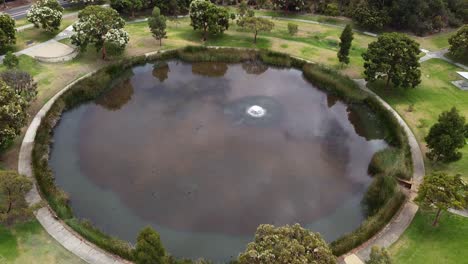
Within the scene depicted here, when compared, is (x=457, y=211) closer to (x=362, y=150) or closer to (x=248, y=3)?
(x=362, y=150)

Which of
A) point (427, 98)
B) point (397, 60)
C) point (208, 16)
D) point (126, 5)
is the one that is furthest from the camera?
point (126, 5)

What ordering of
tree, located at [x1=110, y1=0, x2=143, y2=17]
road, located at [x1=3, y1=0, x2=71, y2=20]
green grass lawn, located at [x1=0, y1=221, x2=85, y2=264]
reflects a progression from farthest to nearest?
1. road, located at [x1=3, y1=0, x2=71, y2=20]
2. tree, located at [x1=110, y1=0, x2=143, y2=17]
3. green grass lawn, located at [x1=0, y1=221, x2=85, y2=264]

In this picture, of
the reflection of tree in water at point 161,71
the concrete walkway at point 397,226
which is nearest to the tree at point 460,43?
the concrete walkway at point 397,226

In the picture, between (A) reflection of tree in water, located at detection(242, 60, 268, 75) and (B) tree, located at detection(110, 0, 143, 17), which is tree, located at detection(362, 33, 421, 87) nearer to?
(A) reflection of tree in water, located at detection(242, 60, 268, 75)

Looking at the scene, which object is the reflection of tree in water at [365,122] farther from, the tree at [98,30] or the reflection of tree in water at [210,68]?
the tree at [98,30]

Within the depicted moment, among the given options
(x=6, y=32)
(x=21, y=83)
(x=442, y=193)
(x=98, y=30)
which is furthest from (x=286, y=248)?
(x=6, y=32)

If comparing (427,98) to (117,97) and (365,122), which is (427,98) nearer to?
(365,122)

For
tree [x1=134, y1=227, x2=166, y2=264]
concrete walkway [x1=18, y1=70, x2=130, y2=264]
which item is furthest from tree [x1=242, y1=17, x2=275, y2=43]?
tree [x1=134, y1=227, x2=166, y2=264]
